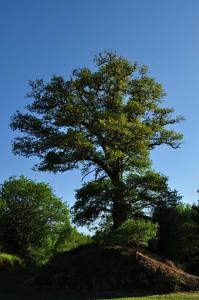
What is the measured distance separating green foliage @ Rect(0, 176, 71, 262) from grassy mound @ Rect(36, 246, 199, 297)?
33.2 meters

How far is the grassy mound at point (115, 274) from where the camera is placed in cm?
3409

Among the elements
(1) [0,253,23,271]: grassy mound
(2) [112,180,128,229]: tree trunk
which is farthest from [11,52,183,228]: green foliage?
(1) [0,253,23,271]: grassy mound

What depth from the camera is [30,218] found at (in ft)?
237

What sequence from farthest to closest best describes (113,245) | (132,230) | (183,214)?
(183,214) < (113,245) < (132,230)

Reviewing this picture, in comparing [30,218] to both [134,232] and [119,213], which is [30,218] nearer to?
[119,213]

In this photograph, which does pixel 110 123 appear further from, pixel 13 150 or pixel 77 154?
pixel 13 150

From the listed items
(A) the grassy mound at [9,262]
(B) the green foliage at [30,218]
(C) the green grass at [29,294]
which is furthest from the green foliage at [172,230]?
(B) the green foliage at [30,218]

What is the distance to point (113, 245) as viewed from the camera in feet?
124

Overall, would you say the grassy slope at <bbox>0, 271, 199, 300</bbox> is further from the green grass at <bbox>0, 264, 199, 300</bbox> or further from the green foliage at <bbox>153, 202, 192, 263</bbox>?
the green foliage at <bbox>153, 202, 192, 263</bbox>

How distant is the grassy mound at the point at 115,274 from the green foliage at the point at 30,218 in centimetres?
3323

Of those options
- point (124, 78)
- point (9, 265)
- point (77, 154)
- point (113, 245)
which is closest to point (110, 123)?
point (77, 154)

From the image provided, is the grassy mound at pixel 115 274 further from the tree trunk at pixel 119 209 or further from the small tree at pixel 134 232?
the small tree at pixel 134 232

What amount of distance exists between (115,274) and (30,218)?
38175mm

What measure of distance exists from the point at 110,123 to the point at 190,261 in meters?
13.3
